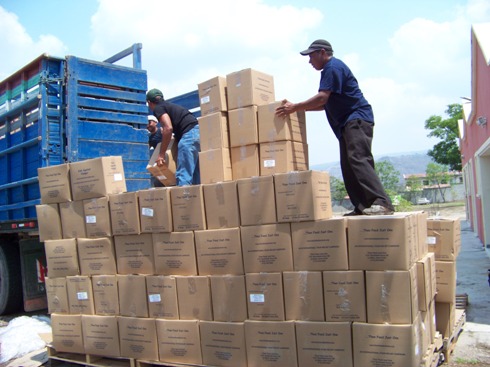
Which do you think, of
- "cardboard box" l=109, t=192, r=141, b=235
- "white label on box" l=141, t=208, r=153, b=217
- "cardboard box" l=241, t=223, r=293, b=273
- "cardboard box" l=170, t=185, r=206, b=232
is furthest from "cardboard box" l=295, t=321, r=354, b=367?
"cardboard box" l=109, t=192, r=141, b=235

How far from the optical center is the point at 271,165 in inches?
147

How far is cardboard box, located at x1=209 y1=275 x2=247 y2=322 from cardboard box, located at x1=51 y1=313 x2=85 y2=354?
1.49 metres

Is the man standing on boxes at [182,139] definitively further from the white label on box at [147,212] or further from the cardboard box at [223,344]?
the cardboard box at [223,344]

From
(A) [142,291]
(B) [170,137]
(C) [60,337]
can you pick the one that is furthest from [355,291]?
(C) [60,337]

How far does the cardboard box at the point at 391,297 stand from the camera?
3.03 m

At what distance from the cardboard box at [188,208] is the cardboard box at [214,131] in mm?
385

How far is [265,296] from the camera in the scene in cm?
345

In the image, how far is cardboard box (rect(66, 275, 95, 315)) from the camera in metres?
4.30

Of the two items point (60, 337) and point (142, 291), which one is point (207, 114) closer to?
point (142, 291)

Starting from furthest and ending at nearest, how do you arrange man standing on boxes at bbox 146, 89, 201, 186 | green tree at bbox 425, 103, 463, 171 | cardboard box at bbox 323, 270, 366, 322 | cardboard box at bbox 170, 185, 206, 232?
1. green tree at bbox 425, 103, 463, 171
2. man standing on boxes at bbox 146, 89, 201, 186
3. cardboard box at bbox 170, 185, 206, 232
4. cardboard box at bbox 323, 270, 366, 322

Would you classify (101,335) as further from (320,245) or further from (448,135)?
(448,135)

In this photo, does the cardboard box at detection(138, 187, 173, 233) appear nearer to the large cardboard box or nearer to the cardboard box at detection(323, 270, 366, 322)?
the large cardboard box

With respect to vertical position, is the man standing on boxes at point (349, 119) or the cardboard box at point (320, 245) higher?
the man standing on boxes at point (349, 119)

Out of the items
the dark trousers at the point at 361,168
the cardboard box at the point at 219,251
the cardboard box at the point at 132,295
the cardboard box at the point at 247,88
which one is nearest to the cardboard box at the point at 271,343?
the cardboard box at the point at 219,251
